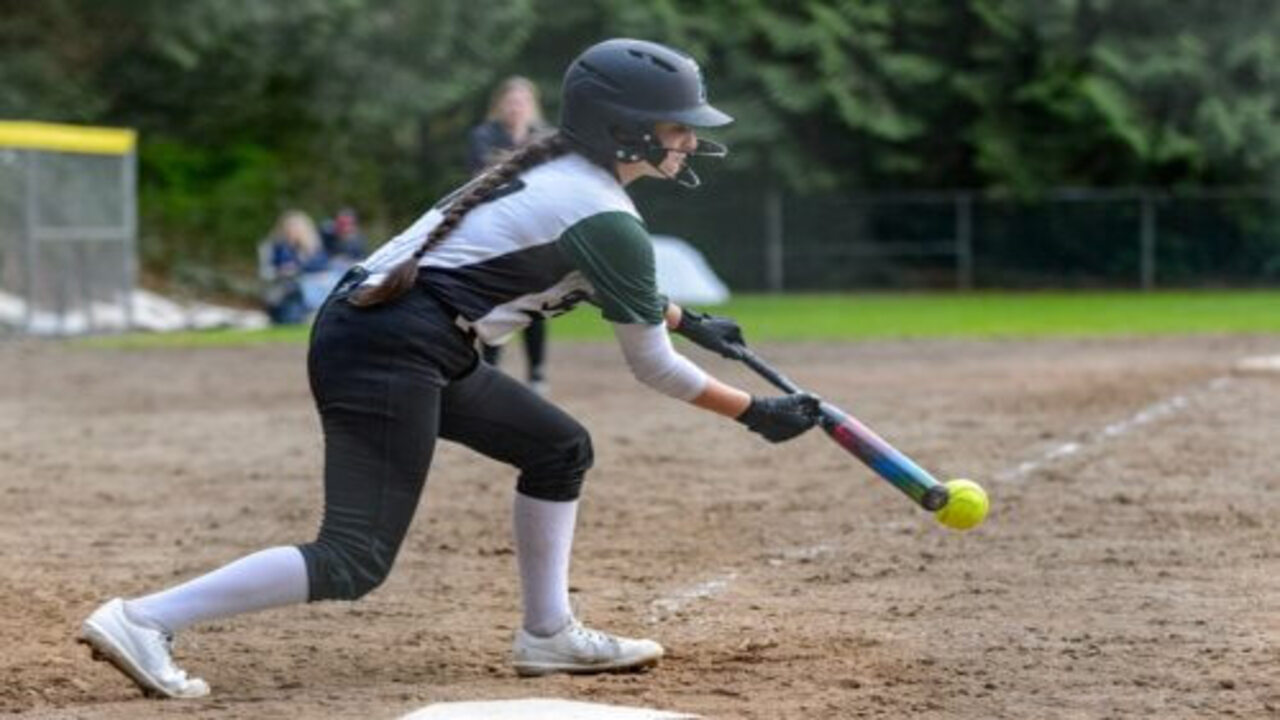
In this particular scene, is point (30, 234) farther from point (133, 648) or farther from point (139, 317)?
point (133, 648)

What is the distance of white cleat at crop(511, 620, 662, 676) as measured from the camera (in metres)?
6.82

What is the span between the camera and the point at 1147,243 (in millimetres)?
38000

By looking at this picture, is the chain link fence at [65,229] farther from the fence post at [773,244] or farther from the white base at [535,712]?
the white base at [535,712]

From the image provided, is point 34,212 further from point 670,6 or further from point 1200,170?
point 1200,170

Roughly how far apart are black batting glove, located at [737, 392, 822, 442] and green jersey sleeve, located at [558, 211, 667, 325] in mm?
397

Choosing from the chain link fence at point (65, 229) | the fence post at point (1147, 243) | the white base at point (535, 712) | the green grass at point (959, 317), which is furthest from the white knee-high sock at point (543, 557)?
the fence post at point (1147, 243)

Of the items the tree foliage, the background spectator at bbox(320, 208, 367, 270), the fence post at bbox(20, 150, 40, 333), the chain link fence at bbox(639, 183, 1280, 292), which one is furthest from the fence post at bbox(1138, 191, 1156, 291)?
the fence post at bbox(20, 150, 40, 333)

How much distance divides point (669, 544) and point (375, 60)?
2750cm

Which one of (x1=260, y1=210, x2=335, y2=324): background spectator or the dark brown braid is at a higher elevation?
the dark brown braid

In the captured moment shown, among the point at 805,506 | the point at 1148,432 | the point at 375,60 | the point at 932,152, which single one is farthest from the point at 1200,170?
the point at 805,506

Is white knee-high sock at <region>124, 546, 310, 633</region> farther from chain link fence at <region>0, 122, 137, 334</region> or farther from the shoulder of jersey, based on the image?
chain link fence at <region>0, 122, 137, 334</region>

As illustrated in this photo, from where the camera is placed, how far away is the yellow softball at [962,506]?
6.88m

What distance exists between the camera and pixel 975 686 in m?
6.53

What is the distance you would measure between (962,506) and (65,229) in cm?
2189
